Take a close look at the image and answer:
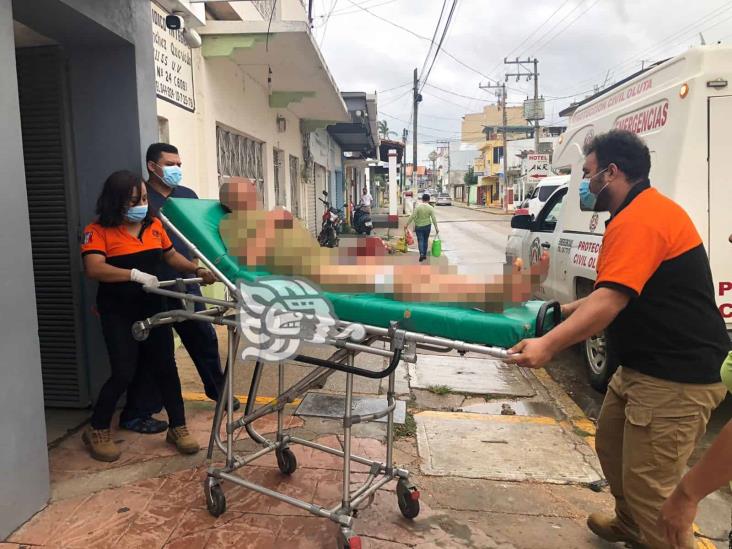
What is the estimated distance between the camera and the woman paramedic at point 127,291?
3125 millimetres

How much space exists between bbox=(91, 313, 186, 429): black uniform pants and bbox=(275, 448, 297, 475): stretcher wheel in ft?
2.49

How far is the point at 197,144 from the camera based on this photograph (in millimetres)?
6602

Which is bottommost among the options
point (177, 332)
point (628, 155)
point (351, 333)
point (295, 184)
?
point (177, 332)

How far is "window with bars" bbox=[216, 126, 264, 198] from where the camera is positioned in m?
7.61

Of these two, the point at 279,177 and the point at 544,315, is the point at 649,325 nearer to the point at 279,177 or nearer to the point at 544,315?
the point at 544,315

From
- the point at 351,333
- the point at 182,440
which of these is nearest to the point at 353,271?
the point at 351,333

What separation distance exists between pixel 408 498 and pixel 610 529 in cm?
97

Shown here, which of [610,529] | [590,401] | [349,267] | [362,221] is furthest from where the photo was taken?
[362,221]

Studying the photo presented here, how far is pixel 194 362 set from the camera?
3.87m

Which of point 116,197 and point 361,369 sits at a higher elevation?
point 116,197

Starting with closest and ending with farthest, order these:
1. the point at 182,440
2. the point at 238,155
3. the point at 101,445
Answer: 1. the point at 101,445
2. the point at 182,440
3. the point at 238,155

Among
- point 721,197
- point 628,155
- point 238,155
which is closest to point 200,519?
point 628,155

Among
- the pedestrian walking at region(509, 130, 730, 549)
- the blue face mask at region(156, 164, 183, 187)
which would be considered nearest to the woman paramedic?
the blue face mask at region(156, 164, 183, 187)

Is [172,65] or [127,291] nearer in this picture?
[127,291]
